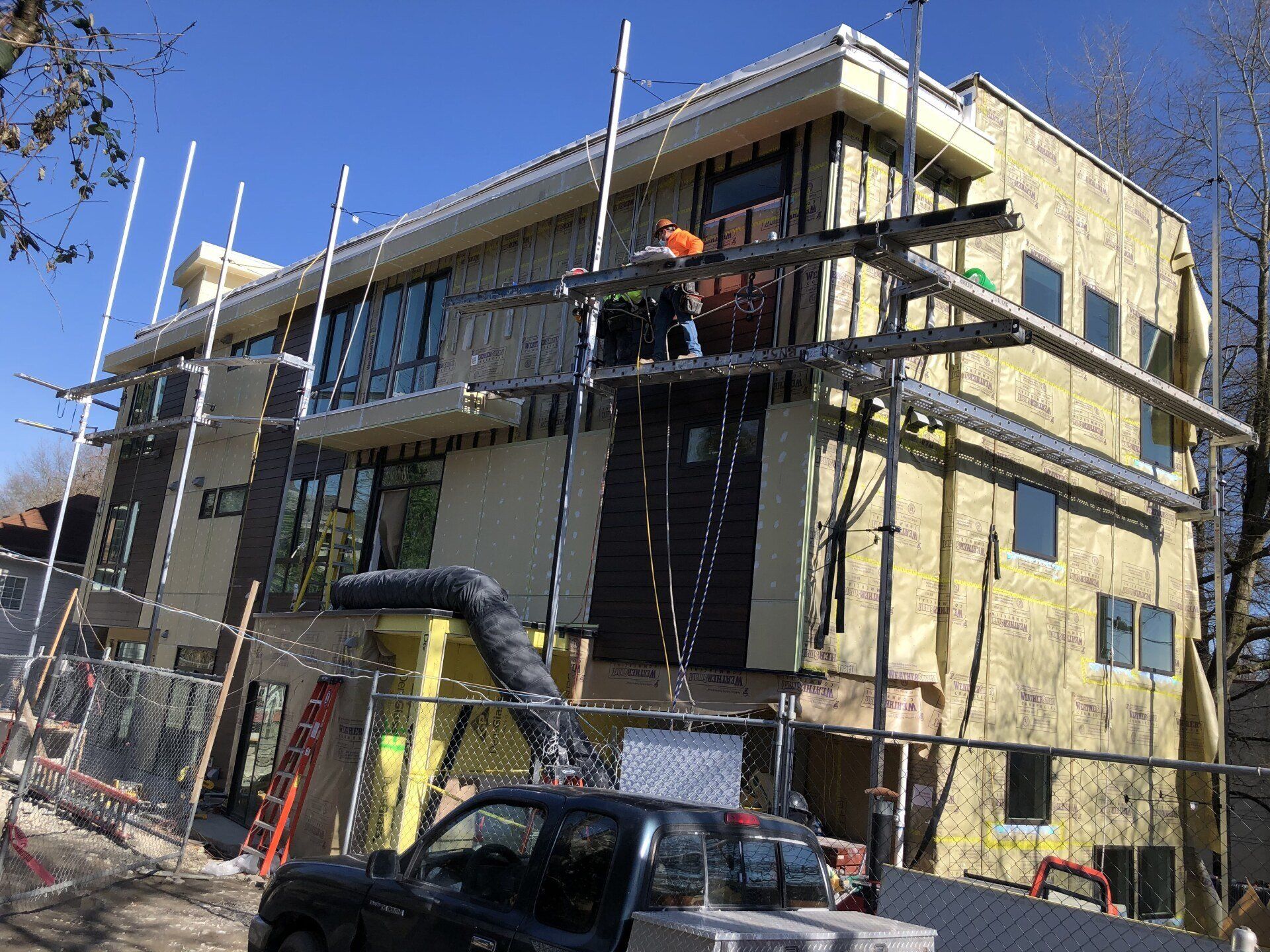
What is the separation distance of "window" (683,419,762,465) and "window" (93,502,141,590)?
1660 cm

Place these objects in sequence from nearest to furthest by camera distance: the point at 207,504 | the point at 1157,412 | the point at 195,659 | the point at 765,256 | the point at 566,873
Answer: the point at 566,873 < the point at 765,256 < the point at 1157,412 < the point at 195,659 < the point at 207,504

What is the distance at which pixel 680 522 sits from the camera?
12.1 metres

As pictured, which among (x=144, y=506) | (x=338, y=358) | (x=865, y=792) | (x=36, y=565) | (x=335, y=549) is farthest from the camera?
(x=36, y=565)

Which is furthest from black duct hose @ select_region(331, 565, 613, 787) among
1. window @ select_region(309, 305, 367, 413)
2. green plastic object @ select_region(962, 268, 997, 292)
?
window @ select_region(309, 305, 367, 413)

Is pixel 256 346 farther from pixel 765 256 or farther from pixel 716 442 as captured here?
pixel 765 256

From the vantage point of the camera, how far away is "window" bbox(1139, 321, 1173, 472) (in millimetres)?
15180

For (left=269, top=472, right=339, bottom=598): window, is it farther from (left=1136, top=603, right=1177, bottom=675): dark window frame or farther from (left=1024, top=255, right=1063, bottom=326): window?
(left=1136, top=603, right=1177, bottom=675): dark window frame

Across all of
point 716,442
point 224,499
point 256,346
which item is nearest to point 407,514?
point 716,442

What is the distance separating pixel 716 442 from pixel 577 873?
8039mm

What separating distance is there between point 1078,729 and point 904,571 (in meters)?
3.70

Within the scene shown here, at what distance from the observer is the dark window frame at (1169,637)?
46.4 feet

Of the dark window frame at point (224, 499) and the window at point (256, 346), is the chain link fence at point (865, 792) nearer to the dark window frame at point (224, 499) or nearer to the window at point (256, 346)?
the dark window frame at point (224, 499)

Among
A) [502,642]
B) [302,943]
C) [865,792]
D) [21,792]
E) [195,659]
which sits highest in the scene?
[502,642]

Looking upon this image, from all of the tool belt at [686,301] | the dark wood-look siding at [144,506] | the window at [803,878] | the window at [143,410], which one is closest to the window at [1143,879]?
the tool belt at [686,301]
